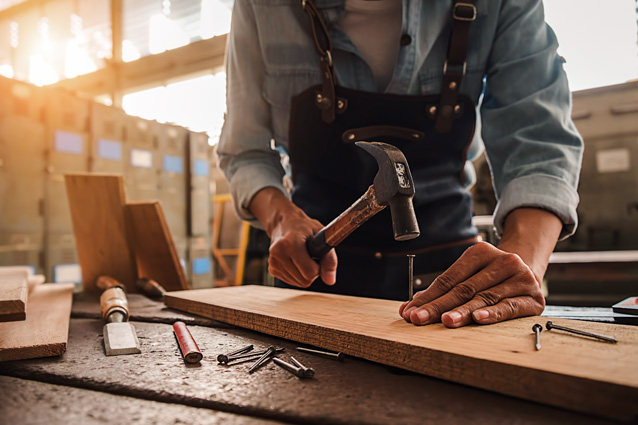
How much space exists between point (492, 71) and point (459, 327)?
0.85m

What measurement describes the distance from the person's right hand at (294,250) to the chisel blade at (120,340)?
0.40 m

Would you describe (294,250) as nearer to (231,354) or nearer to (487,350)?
(231,354)

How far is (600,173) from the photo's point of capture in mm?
2953

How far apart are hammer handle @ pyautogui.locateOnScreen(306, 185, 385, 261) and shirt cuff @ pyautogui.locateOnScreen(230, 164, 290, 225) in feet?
1.06

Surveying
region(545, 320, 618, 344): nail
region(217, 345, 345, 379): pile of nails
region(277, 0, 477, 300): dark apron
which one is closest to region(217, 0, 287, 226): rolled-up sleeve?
region(277, 0, 477, 300): dark apron

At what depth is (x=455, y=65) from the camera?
1157 millimetres

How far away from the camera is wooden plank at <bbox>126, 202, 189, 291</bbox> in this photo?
4.87 feet

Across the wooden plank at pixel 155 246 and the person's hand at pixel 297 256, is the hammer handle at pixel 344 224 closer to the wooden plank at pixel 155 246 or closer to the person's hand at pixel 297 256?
the person's hand at pixel 297 256

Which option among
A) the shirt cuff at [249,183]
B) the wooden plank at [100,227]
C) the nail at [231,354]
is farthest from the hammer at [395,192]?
the wooden plank at [100,227]

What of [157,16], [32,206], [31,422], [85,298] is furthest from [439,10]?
[157,16]

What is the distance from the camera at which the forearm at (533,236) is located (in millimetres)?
946

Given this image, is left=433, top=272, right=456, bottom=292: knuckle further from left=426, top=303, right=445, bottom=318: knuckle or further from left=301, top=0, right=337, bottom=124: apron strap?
left=301, top=0, right=337, bottom=124: apron strap

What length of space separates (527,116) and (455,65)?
24 centimetres

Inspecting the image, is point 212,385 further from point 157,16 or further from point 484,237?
point 157,16
